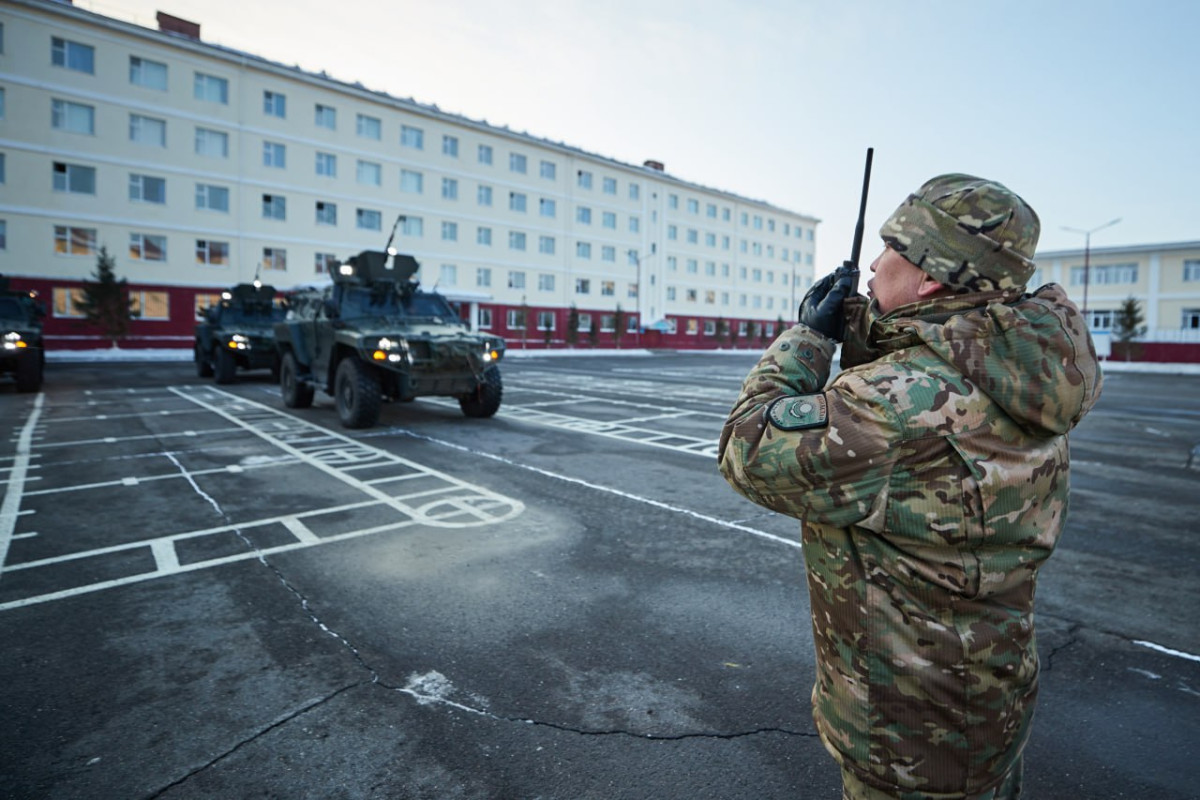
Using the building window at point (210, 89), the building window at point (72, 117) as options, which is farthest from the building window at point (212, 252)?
the building window at point (210, 89)

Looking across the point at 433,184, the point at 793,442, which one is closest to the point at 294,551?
the point at 793,442

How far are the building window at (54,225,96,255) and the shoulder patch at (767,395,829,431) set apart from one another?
37208mm

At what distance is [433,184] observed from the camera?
134 ft

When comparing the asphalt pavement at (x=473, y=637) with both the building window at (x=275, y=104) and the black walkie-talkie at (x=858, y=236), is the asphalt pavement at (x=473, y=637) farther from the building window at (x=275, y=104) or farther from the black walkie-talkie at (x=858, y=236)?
the building window at (x=275, y=104)

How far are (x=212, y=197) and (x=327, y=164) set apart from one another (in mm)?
6187

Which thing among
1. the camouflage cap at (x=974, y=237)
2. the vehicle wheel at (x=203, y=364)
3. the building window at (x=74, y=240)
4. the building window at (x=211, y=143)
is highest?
the building window at (x=211, y=143)

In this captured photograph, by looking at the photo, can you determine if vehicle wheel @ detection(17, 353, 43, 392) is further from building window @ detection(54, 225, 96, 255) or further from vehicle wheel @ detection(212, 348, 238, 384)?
building window @ detection(54, 225, 96, 255)

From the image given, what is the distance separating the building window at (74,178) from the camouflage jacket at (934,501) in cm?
3747

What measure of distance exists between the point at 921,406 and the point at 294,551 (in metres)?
4.37

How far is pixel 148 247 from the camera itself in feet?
104

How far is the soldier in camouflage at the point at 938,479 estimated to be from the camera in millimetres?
1300

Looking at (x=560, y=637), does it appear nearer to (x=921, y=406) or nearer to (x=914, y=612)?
(x=914, y=612)

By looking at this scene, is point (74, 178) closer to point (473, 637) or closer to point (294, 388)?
point (294, 388)

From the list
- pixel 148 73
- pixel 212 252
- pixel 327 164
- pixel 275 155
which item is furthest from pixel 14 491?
pixel 327 164
